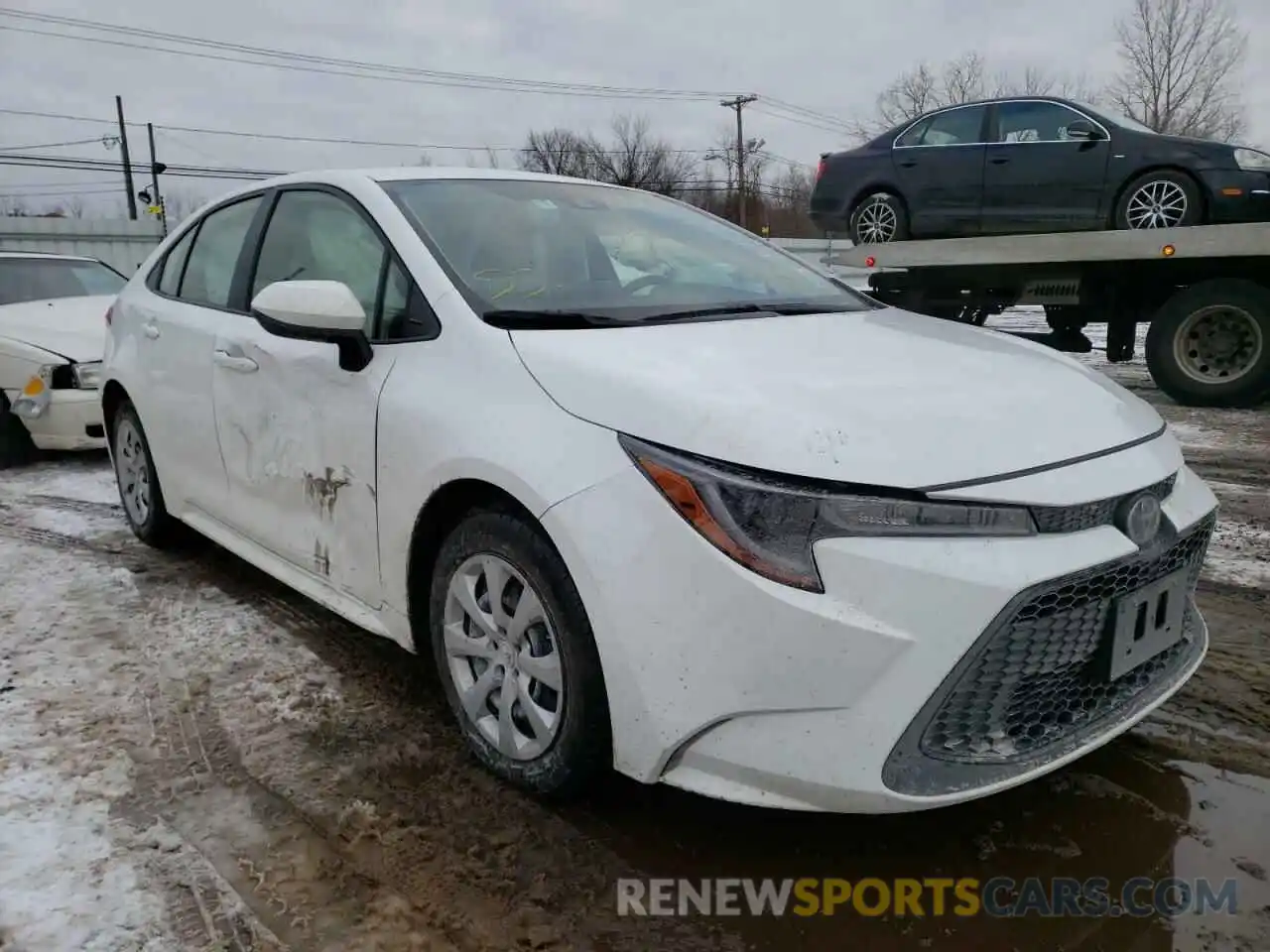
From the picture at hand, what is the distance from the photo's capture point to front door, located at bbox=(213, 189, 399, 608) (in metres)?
2.62

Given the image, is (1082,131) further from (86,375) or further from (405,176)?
(86,375)

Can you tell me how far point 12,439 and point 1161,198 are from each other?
8.71 metres

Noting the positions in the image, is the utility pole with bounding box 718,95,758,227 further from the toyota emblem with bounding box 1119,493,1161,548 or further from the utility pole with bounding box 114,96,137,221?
the toyota emblem with bounding box 1119,493,1161,548

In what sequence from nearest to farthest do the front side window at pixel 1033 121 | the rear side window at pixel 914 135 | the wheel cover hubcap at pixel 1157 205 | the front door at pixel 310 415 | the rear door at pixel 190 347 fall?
the front door at pixel 310 415 < the rear door at pixel 190 347 < the wheel cover hubcap at pixel 1157 205 < the front side window at pixel 1033 121 < the rear side window at pixel 914 135

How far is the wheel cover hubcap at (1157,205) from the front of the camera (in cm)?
768

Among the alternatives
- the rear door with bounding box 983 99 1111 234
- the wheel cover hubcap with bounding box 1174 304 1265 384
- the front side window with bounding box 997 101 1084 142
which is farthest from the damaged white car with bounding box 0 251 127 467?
the wheel cover hubcap with bounding box 1174 304 1265 384

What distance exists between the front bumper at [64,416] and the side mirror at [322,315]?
3990 mm

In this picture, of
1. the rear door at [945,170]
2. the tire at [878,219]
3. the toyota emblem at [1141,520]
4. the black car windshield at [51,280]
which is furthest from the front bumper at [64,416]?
the rear door at [945,170]

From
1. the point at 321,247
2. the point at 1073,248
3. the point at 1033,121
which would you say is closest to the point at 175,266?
the point at 321,247

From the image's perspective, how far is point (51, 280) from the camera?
7.22 metres

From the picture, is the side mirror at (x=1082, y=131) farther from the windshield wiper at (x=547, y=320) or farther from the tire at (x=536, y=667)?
the tire at (x=536, y=667)

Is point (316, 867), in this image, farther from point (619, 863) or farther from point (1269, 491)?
point (1269, 491)

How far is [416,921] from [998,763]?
118 centimetres

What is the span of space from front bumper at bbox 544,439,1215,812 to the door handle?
1616 mm
